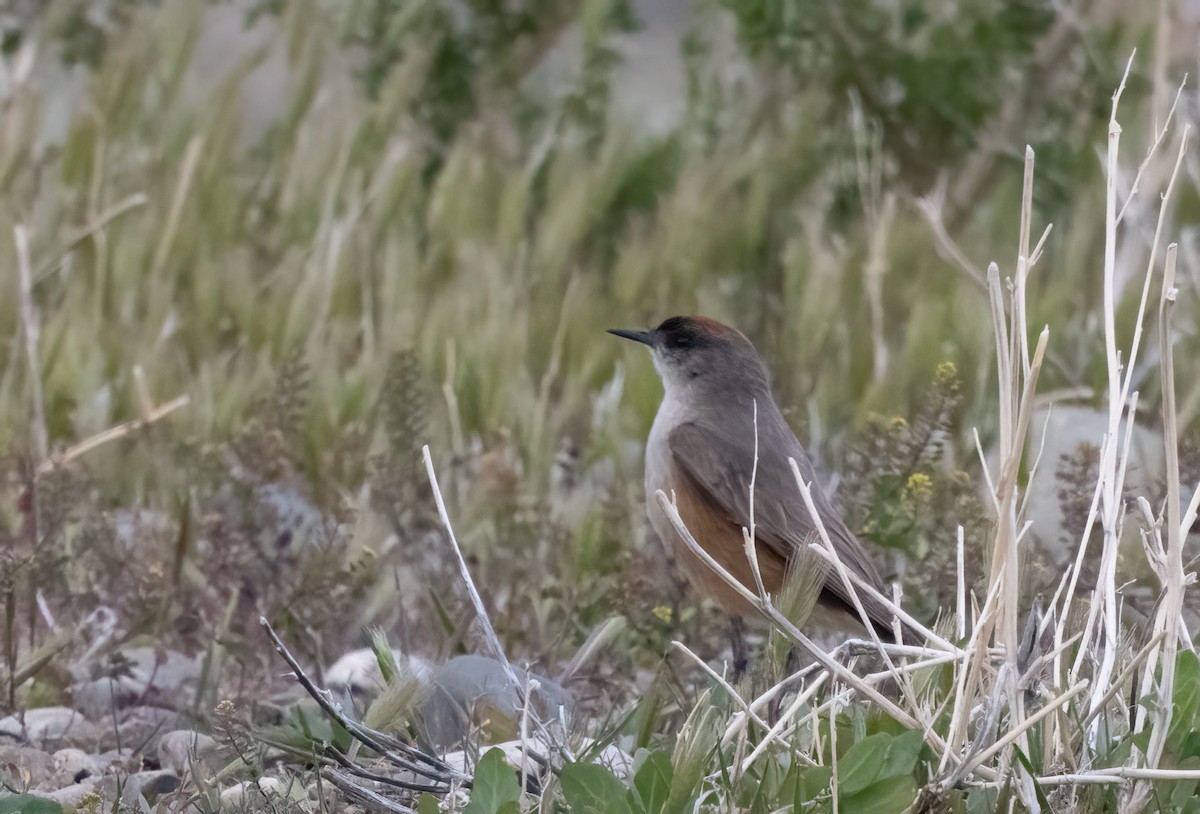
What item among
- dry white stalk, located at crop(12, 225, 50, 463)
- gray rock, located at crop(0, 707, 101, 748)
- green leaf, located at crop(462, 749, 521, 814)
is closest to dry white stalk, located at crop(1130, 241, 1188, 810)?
green leaf, located at crop(462, 749, 521, 814)

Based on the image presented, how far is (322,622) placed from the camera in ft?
12.2

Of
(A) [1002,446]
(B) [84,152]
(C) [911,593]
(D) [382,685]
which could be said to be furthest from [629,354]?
(A) [1002,446]

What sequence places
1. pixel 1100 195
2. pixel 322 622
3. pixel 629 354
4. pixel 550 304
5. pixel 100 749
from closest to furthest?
pixel 100 749, pixel 322 622, pixel 629 354, pixel 550 304, pixel 1100 195

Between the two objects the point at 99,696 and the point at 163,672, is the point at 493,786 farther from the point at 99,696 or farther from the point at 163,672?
the point at 163,672

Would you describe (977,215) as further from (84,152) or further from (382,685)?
(382,685)

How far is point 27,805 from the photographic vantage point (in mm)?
2375

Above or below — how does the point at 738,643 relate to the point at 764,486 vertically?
below

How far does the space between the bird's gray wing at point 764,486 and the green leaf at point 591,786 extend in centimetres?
151

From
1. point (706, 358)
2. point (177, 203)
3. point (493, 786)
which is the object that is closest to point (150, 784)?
point (493, 786)

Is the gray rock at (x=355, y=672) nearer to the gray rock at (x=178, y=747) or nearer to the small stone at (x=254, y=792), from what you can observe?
the gray rock at (x=178, y=747)

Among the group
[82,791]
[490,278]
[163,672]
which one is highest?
[82,791]

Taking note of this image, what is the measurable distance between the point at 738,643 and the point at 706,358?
875 millimetres

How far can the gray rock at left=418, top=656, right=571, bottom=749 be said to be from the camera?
3.01 m

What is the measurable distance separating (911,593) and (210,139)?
3372 millimetres
